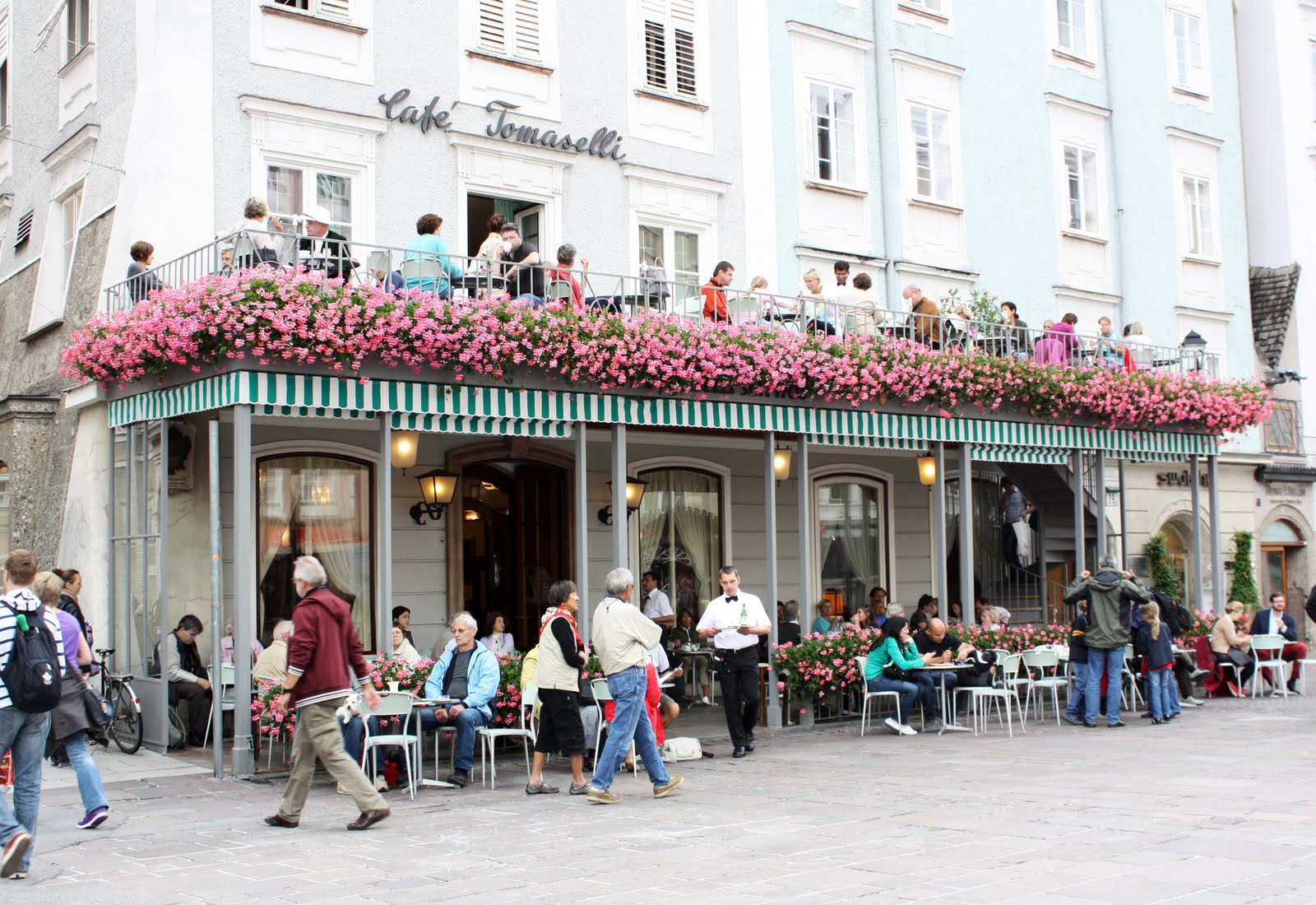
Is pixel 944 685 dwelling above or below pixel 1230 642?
below

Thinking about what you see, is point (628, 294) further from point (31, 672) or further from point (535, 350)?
point (31, 672)

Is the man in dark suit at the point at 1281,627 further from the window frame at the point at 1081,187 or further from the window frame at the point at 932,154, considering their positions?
the window frame at the point at 1081,187

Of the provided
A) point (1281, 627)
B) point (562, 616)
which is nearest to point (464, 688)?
point (562, 616)

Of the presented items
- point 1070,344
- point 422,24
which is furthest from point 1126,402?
point 422,24

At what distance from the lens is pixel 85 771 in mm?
8289

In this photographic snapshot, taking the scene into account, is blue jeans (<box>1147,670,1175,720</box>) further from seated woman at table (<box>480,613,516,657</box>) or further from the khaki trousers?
the khaki trousers

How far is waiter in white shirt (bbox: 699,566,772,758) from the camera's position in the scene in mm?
12492

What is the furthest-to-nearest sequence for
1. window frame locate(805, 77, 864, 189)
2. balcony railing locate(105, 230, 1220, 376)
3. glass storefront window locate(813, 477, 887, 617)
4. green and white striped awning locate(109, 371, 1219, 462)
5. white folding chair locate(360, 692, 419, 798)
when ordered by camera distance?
glass storefront window locate(813, 477, 887, 617) → window frame locate(805, 77, 864, 189) → balcony railing locate(105, 230, 1220, 376) → green and white striped awning locate(109, 371, 1219, 462) → white folding chair locate(360, 692, 419, 798)

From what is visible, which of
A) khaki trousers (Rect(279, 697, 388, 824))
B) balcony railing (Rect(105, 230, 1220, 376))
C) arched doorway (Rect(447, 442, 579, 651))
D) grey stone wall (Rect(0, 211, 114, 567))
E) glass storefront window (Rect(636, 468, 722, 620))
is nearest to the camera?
khaki trousers (Rect(279, 697, 388, 824))

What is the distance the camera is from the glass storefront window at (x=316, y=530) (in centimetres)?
1455

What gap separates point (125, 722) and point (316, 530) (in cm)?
294

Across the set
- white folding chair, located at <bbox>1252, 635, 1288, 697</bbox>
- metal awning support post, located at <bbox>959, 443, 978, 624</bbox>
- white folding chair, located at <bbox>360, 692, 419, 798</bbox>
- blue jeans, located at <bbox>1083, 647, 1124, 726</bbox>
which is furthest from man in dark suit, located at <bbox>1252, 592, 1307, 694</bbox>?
white folding chair, located at <bbox>360, 692, 419, 798</bbox>

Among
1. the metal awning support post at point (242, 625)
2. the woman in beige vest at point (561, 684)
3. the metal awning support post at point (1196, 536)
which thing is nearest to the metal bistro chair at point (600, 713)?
the woman in beige vest at point (561, 684)

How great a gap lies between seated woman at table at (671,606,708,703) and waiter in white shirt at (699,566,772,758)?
4.23 meters
